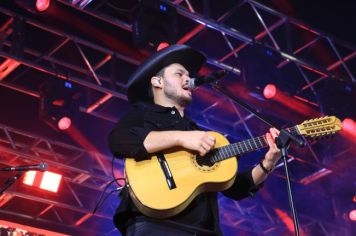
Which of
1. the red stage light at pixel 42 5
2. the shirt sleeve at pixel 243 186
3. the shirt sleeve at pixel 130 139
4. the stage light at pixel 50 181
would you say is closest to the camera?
the shirt sleeve at pixel 130 139

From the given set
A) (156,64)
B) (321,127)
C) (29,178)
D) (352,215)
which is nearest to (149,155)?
(156,64)

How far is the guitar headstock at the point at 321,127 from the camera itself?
317 centimetres

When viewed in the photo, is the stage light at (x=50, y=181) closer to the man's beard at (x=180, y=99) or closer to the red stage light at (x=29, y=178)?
the red stage light at (x=29, y=178)

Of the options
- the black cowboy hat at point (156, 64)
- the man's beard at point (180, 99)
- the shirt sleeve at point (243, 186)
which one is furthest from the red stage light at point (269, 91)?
the shirt sleeve at point (243, 186)

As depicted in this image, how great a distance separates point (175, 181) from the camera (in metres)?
3.37

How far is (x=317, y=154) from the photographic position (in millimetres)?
Answer: 11336

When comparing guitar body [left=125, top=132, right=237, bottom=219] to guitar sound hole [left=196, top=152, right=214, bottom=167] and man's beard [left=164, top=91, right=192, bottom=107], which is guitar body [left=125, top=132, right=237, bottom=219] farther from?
man's beard [left=164, top=91, right=192, bottom=107]

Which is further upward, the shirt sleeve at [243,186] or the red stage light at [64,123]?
the red stage light at [64,123]

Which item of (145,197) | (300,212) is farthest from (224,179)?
(300,212)

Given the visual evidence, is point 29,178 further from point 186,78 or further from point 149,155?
point 149,155

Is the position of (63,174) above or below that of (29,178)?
above

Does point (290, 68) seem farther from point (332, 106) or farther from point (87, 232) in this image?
point (87, 232)

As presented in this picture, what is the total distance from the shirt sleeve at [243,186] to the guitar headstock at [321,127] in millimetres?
553

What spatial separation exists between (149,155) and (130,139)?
0.15 m
